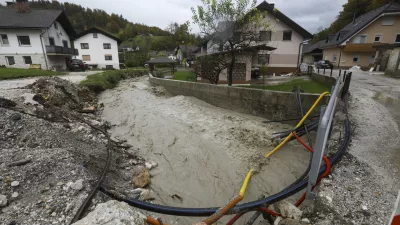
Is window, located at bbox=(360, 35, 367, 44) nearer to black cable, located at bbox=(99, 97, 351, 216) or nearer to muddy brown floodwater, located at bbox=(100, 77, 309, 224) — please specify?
muddy brown floodwater, located at bbox=(100, 77, 309, 224)

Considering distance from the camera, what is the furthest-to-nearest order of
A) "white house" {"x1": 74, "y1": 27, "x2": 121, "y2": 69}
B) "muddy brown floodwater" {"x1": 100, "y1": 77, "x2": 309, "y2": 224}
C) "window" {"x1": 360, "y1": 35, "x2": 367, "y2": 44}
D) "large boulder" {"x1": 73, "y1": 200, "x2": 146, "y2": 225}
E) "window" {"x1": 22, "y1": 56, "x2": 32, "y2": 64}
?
"white house" {"x1": 74, "y1": 27, "x2": 121, "y2": 69} → "window" {"x1": 360, "y1": 35, "x2": 367, "y2": 44} → "window" {"x1": 22, "y1": 56, "x2": 32, "y2": 64} → "muddy brown floodwater" {"x1": 100, "y1": 77, "x2": 309, "y2": 224} → "large boulder" {"x1": 73, "y1": 200, "x2": 146, "y2": 225}

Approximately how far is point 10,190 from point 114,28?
98.1 metres

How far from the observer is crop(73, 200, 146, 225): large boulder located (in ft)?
5.85

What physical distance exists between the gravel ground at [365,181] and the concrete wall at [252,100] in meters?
2.84

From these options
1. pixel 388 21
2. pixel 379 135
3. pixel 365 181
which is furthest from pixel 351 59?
pixel 365 181

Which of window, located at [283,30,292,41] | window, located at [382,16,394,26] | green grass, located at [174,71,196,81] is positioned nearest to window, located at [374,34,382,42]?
window, located at [382,16,394,26]

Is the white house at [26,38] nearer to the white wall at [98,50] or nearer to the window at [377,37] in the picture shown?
the white wall at [98,50]

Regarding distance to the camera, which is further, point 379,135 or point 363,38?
point 363,38

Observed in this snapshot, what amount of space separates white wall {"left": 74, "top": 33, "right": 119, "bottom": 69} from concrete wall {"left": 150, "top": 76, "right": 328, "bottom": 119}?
31364 millimetres

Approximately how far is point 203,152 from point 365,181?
3998 millimetres

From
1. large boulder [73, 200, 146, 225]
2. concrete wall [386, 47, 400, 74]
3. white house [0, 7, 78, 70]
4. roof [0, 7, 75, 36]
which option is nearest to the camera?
large boulder [73, 200, 146, 225]

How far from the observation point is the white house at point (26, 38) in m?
24.8

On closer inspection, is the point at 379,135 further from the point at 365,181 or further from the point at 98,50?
the point at 98,50

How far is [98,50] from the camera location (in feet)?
123
